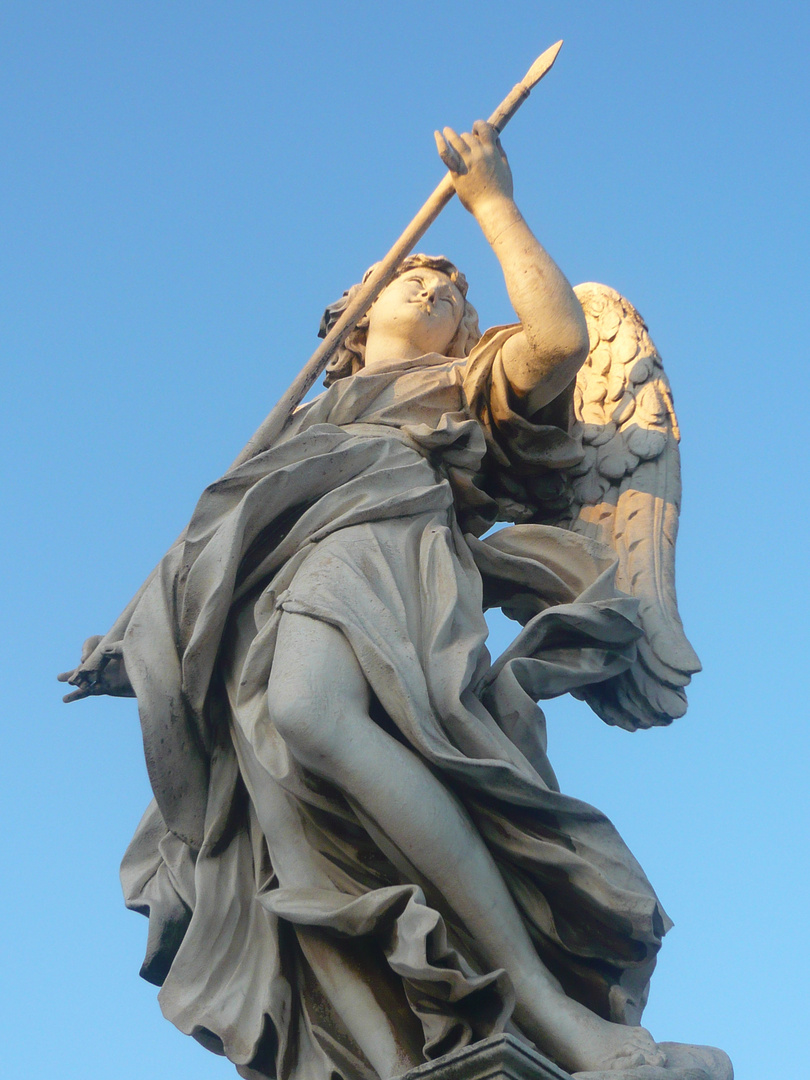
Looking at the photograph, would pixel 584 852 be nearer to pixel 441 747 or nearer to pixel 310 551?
pixel 441 747

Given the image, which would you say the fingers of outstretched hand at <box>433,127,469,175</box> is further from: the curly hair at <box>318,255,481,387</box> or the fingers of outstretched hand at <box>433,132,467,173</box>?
the curly hair at <box>318,255,481,387</box>

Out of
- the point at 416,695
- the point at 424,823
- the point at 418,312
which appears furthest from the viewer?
the point at 418,312

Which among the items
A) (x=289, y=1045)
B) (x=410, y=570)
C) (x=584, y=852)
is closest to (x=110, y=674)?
(x=410, y=570)

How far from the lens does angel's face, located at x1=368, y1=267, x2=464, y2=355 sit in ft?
22.5

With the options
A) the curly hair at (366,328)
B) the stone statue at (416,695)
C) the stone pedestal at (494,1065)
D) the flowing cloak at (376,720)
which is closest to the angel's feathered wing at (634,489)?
the stone statue at (416,695)

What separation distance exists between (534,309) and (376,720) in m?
1.73

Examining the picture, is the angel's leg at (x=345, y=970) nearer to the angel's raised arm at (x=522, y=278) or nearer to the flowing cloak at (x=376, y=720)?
the flowing cloak at (x=376, y=720)

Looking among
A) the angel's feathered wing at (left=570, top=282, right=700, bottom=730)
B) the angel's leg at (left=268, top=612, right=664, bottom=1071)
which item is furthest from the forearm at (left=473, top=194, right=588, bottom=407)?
the angel's leg at (left=268, top=612, right=664, bottom=1071)

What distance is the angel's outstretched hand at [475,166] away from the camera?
6270 millimetres

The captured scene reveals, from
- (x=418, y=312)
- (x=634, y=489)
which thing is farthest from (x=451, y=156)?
(x=634, y=489)

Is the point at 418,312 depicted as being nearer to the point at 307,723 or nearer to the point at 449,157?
the point at 449,157

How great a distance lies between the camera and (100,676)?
19.2 feet

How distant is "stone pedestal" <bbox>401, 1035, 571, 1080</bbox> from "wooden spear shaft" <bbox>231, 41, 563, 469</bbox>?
2692 millimetres

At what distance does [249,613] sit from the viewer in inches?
226
